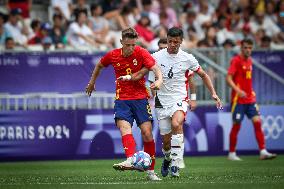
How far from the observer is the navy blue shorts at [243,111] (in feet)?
72.7

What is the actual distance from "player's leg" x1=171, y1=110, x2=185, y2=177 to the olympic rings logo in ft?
28.4

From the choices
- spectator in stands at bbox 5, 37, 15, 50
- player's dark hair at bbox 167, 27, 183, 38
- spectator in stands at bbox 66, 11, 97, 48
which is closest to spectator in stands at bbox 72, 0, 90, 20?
spectator in stands at bbox 66, 11, 97, 48

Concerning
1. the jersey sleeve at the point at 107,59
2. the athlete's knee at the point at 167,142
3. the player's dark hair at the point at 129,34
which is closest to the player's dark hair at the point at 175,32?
the player's dark hair at the point at 129,34

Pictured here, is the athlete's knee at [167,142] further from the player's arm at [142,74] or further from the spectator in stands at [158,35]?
the spectator in stands at [158,35]

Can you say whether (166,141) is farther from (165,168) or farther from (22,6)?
(22,6)

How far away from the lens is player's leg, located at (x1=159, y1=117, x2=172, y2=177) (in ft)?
52.9

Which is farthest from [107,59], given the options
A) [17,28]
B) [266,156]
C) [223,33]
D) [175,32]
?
[223,33]

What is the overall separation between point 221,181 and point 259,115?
790 centimetres

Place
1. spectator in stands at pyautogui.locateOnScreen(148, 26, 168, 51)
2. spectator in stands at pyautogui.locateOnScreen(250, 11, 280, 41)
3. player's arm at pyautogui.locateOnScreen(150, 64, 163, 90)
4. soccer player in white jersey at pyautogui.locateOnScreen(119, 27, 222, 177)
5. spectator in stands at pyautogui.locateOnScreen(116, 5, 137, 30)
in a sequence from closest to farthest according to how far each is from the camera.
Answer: player's arm at pyautogui.locateOnScreen(150, 64, 163, 90)
soccer player in white jersey at pyautogui.locateOnScreen(119, 27, 222, 177)
spectator in stands at pyautogui.locateOnScreen(148, 26, 168, 51)
spectator in stands at pyautogui.locateOnScreen(116, 5, 137, 30)
spectator in stands at pyautogui.locateOnScreen(250, 11, 280, 41)

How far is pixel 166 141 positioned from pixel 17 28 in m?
10.3

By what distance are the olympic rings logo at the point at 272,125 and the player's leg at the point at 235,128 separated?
2.02 meters

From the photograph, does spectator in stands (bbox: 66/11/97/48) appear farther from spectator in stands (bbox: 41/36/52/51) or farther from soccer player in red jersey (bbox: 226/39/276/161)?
soccer player in red jersey (bbox: 226/39/276/161)

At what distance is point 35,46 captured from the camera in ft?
81.0

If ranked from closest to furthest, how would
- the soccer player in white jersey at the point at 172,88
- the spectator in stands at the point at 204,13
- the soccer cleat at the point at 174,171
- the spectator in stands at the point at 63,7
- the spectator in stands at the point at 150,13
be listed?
the soccer cleat at the point at 174,171
the soccer player in white jersey at the point at 172,88
the spectator in stands at the point at 63,7
the spectator in stands at the point at 150,13
the spectator in stands at the point at 204,13
